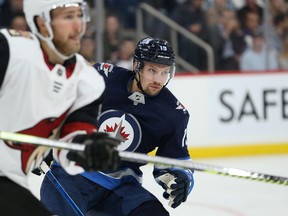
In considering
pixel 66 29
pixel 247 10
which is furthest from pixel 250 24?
pixel 66 29

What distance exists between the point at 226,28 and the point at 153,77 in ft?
13.4

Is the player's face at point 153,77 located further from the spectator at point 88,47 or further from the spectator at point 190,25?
the spectator at point 190,25

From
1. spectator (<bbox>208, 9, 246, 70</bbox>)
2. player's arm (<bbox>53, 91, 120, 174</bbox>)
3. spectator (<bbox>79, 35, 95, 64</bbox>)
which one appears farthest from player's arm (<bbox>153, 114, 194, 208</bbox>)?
spectator (<bbox>208, 9, 246, 70</bbox>)

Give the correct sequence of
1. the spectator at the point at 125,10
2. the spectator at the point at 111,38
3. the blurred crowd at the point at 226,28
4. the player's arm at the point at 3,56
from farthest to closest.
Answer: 1. the blurred crowd at the point at 226,28
2. the spectator at the point at 125,10
3. the spectator at the point at 111,38
4. the player's arm at the point at 3,56

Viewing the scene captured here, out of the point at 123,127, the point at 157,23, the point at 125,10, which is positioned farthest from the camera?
the point at 157,23

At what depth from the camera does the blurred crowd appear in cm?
702

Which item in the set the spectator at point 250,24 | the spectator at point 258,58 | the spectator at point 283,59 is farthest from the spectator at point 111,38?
the spectator at point 283,59

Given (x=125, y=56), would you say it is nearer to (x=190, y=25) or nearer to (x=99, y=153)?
(x=190, y=25)

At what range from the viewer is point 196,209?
4.80m

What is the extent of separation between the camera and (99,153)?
253 cm

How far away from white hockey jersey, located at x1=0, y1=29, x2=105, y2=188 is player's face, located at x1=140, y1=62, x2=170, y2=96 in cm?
72

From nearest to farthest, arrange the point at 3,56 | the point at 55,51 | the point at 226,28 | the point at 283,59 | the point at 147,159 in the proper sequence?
the point at 3,56 < the point at 55,51 < the point at 147,159 < the point at 283,59 < the point at 226,28

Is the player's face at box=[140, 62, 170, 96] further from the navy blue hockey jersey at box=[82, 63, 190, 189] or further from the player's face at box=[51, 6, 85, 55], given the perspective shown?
the player's face at box=[51, 6, 85, 55]

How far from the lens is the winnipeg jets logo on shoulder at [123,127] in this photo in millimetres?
3422
